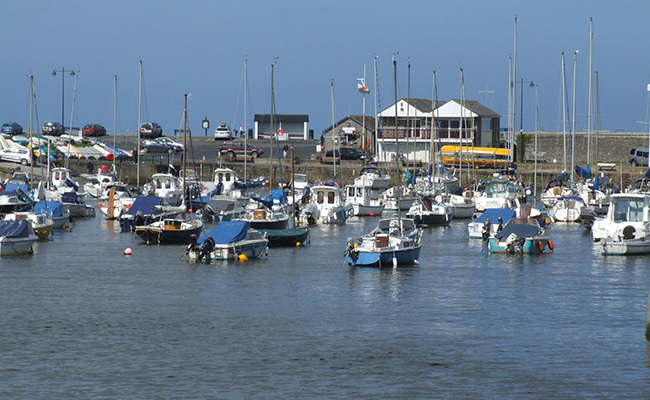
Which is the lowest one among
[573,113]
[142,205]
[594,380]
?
[594,380]

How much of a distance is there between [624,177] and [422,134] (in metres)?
22.3

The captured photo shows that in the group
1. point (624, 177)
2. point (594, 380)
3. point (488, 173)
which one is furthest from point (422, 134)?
point (594, 380)

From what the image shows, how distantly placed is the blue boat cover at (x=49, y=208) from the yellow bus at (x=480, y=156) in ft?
145

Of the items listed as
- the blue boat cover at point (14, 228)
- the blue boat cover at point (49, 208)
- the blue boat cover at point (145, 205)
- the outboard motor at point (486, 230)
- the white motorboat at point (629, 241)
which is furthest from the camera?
the blue boat cover at point (145, 205)

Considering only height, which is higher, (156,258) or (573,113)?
(573,113)

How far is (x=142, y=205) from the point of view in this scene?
56.9 metres

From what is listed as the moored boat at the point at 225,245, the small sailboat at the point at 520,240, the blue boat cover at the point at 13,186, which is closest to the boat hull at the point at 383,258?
the moored boat at the point at 225,245

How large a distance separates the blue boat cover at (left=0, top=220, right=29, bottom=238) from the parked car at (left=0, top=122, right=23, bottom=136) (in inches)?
2677

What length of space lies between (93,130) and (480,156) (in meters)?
49.3

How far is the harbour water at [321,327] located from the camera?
75.3 ft

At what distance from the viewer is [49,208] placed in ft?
184

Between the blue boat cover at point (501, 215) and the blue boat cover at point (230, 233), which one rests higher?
the blue boat cover at point (501, 215)

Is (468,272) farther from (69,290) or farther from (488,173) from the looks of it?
(488,173)

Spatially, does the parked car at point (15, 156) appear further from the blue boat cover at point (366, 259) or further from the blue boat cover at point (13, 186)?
the blue boat cover at point (366, 259)
